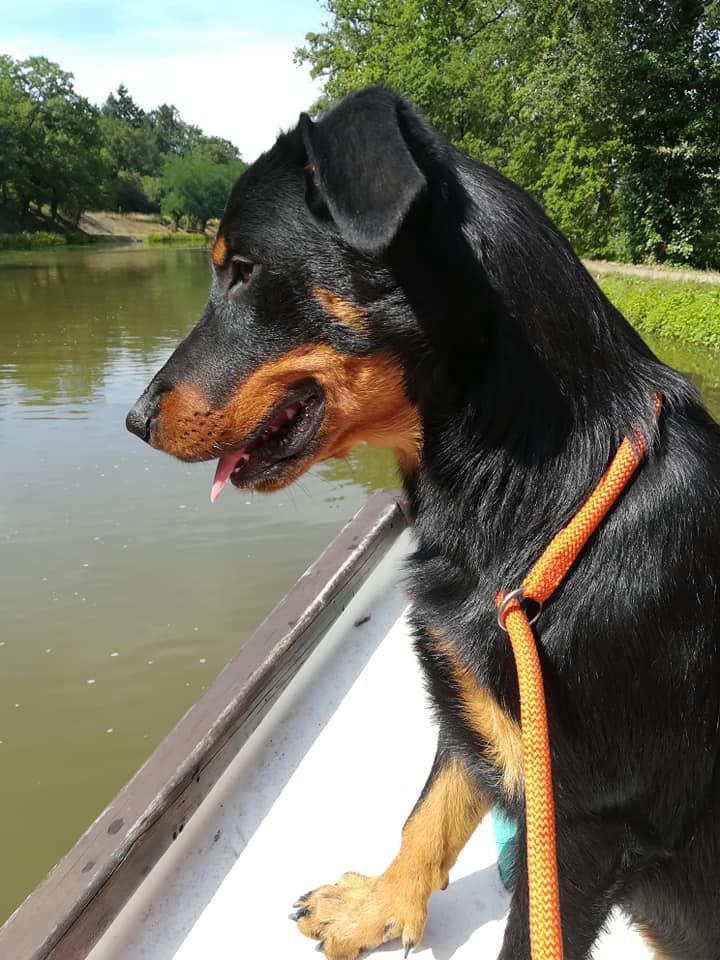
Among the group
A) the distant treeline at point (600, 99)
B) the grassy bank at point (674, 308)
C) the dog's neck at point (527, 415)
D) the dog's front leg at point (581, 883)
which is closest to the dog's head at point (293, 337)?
the dog's neck at point (527, 415)

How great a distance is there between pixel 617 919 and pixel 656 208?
85.3 feet

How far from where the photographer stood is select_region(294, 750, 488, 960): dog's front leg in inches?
94.4

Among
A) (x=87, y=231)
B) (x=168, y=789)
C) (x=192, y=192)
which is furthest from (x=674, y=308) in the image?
(x=192, y=192)

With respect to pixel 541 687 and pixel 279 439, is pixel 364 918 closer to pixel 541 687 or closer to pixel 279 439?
pixel 541 687

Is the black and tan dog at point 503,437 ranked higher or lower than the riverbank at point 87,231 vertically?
lower

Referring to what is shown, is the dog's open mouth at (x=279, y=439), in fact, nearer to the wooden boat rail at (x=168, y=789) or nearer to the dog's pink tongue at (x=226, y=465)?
the dog's pink tongue at (x=226, y=465)

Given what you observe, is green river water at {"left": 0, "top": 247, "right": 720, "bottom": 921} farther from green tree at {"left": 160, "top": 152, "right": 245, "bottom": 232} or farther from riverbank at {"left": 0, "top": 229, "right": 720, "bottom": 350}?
green tree at {"left": 160, "top": 152, "right": 245, "bottom": 232}

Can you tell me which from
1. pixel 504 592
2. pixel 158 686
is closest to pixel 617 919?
pixel 504 592

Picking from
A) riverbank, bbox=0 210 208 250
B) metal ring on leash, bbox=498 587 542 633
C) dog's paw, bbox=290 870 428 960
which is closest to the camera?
metal ring on leash, bbox=498 587 542 633

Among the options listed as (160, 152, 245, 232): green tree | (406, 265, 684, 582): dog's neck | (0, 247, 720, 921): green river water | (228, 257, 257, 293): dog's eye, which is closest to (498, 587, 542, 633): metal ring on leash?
(406, 265, 684, 582): dog's neck

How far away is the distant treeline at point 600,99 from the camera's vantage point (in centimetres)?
2294

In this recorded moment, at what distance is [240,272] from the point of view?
2.11 metres

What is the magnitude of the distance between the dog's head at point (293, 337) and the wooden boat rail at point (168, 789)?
1.05 m

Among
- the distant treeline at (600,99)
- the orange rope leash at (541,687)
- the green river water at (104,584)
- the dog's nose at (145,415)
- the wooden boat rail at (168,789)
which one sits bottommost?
the green river water at (104,584)
